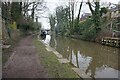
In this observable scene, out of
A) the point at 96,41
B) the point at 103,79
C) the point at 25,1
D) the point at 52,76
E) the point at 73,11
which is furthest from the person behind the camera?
the point at 73,11

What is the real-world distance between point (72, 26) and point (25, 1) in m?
15.6

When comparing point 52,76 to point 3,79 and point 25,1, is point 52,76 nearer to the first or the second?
point 3,79

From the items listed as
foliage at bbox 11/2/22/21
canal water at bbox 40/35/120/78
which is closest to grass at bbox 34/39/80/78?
canal water at bbox 40/35/120/78

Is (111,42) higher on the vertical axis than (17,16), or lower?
lower

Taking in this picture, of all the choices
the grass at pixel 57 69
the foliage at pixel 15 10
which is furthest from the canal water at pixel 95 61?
the foliage at pixel 15 10

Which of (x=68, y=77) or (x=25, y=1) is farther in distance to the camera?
(x=25, y=1)

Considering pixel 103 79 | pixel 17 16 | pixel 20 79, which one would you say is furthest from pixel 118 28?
pixel 20 79

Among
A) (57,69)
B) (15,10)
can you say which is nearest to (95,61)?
(57,69)

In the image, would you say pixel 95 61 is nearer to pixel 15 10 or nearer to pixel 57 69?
pixel 57 69

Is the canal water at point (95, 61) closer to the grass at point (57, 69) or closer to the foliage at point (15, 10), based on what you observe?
the grass at point (57, 69)

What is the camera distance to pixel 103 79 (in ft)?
29.1

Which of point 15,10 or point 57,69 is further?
point 15,10

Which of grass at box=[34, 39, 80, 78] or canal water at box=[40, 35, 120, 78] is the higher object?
grass at box=[34, 39, 80, 78]

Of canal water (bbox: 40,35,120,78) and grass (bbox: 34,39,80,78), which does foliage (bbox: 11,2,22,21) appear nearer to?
canal water (bbox: 40,35,120,78)
